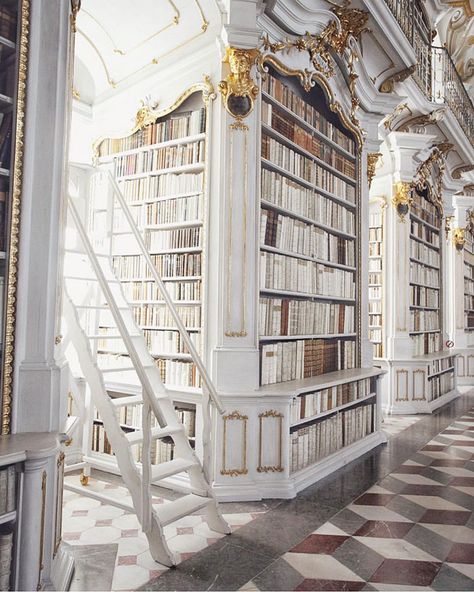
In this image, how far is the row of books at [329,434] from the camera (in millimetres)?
4055

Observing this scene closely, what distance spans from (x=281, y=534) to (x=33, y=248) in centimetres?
210

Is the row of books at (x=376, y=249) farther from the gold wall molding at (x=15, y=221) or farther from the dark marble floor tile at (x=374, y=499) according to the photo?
the gold wall molding at (x=15, y=221)

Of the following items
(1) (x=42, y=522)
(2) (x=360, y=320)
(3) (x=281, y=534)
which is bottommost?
(3) (x=281, y=534)

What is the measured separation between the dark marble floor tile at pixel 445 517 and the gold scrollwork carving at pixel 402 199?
187 inches

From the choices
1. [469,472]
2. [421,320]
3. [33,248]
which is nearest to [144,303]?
[33,248]

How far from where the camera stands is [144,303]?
452 centimetres

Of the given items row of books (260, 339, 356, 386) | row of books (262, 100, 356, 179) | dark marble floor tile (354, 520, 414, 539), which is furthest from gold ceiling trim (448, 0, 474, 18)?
dark marble floor tile (354, 520, 414, 539)

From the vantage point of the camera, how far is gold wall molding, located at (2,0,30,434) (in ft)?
7.75

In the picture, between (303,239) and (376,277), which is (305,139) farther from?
(376,277)

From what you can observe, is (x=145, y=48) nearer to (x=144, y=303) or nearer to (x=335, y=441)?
(x=144, y=303)

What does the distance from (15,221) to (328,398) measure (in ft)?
9.94

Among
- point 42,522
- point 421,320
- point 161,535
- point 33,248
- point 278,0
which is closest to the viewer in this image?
point 42,522

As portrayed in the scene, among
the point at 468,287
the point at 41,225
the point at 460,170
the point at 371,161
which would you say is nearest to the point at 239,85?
the point at 41,225

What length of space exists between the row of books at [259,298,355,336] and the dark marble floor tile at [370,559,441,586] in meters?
1.88
